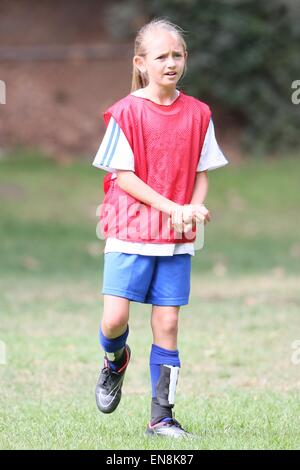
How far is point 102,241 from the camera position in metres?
16.4

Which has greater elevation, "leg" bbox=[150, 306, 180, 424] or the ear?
the ear

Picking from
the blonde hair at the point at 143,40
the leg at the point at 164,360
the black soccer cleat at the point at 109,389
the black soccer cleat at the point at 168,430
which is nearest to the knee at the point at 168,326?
the leg at the point at 164,360

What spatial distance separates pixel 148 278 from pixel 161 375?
482 mm

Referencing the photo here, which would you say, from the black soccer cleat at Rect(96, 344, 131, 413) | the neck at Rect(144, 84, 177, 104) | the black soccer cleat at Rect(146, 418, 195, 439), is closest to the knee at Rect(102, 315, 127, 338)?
the black soccer cleat at Rect(96, 344, 131, 413)

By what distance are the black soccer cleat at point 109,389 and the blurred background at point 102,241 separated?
16 cm

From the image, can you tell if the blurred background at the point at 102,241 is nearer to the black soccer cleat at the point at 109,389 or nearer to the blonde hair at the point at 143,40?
the black soccer cleat at the point at 109,389

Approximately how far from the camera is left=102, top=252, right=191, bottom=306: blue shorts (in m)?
5.00

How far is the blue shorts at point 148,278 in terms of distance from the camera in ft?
16.4

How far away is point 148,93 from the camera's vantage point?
5078mm

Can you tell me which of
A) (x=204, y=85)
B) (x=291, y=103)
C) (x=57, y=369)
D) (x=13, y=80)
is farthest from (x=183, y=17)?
(x=57, y=369)

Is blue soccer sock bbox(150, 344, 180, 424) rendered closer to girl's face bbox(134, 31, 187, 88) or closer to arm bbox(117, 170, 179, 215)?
arm bbox(117, 170, 179, 215)

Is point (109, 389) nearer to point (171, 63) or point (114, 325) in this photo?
point (114, 325)

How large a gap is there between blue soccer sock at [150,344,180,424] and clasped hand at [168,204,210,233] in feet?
2.15
